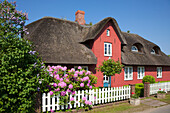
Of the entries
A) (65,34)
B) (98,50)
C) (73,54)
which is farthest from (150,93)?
(65,34)

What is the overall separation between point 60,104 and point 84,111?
154 cm

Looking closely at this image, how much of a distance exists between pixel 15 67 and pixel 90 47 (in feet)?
32.2

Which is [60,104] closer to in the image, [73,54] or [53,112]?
[53,112]

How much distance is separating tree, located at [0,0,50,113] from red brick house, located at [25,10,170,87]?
4929 mm

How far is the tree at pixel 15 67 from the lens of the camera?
17.0 feet

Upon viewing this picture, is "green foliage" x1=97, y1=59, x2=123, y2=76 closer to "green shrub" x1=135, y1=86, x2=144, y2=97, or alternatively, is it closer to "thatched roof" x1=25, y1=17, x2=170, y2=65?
"thatched roof" x1=25, y1=17, x2=170, y2=65

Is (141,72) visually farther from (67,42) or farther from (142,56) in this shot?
(67,42)

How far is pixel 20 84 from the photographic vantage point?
5.34 m

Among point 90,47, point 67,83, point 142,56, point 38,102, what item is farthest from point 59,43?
point 142,56

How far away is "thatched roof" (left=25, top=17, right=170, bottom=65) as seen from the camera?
457 inches

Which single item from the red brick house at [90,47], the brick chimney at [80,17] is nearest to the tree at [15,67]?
the red brick house at [90,47]

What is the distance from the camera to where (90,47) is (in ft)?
47.2

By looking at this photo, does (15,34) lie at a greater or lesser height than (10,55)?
greater

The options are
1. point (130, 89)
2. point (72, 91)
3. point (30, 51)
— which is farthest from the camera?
point (130, 89)
